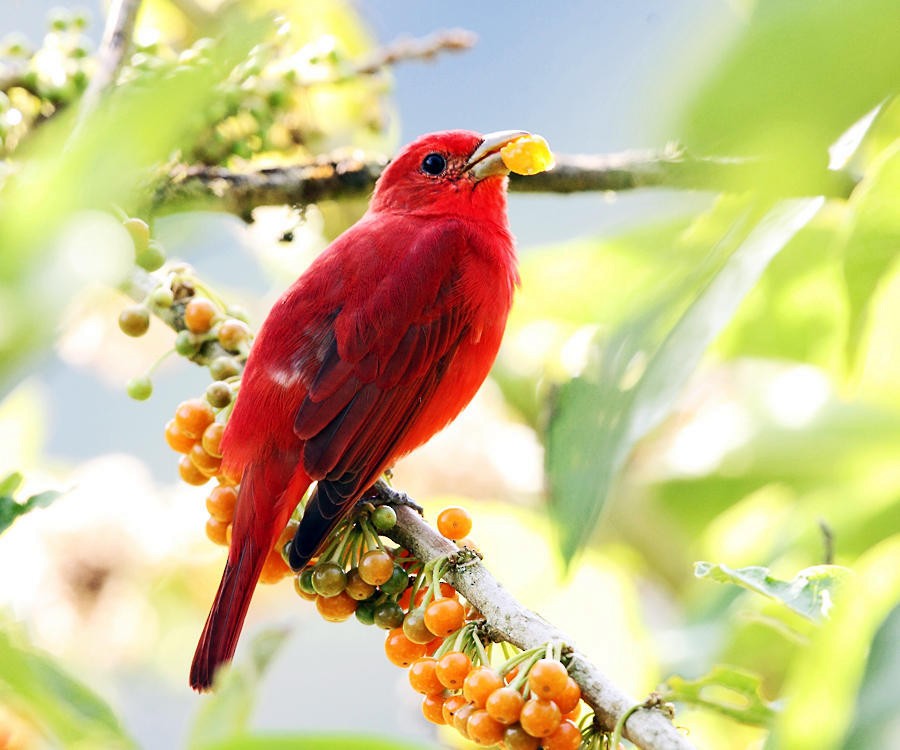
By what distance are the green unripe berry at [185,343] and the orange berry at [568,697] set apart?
1037 millimetres

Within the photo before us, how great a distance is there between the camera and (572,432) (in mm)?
765

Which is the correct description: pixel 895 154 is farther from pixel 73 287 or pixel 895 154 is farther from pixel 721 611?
pixel 73 287

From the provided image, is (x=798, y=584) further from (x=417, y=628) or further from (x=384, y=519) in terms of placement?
(x=384, y=519)

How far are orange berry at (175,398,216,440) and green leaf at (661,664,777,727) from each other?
939 millimetres

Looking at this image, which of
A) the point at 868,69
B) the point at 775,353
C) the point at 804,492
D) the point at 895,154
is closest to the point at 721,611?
the point at 804,492

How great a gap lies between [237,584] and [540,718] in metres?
0.90

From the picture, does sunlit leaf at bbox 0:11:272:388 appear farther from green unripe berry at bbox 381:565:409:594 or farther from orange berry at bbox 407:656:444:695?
green unripe berry at bbox 381:565:409:594

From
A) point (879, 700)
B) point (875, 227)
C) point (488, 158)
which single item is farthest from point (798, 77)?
point (488, 158)

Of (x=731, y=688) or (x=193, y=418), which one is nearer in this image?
(x=731, y=688)

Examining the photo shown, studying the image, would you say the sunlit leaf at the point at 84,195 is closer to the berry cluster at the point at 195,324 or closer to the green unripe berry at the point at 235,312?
the berry cluster at the point at 195,324

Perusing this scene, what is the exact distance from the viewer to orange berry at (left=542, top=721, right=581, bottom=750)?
1087mm

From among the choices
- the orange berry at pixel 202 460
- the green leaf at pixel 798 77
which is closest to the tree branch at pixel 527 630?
the orange berry at pixel 202 460

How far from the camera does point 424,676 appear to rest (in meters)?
1.26

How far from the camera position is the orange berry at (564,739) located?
1087 mm
